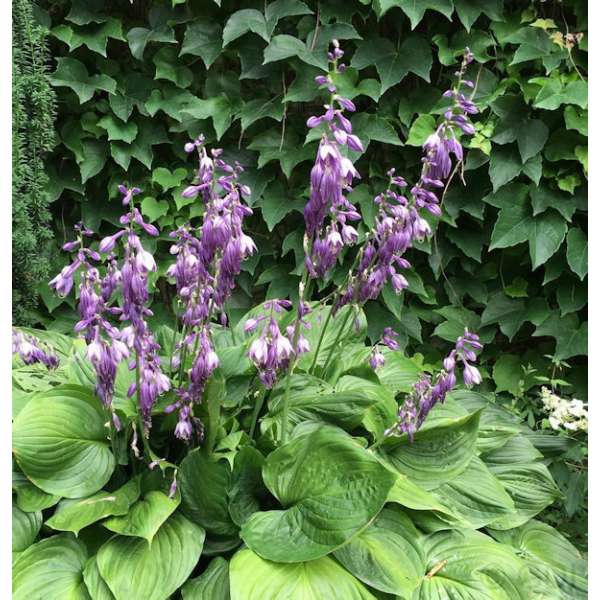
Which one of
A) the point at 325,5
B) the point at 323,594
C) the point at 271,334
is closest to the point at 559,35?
the point at 325,5

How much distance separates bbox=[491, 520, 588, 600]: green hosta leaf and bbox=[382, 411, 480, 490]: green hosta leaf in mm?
402

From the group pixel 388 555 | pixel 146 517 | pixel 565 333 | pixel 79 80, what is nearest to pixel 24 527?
pixel 146 517

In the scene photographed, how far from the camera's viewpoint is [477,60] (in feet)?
11.3

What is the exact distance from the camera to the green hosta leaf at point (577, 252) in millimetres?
3424

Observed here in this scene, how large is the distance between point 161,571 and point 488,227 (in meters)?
2.68

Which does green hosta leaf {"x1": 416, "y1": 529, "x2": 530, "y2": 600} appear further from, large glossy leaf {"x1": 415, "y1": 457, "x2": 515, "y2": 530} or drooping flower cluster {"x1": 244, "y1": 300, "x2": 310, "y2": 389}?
drooping flower cluster {"x1": 244, "y1": 300, "x2": 310, "y2": 389}

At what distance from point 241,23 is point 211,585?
281cm

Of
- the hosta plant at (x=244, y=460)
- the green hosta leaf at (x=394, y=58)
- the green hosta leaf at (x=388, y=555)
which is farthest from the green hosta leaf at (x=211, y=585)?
the green hosta leaf at (x=394, y=58)

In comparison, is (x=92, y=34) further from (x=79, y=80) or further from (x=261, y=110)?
(x=261, y=110)

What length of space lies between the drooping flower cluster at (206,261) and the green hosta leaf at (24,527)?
1.83 feet

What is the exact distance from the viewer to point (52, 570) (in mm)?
1898

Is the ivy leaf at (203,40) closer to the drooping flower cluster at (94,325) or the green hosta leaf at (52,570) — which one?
the drooping flower cluster at (94,325)

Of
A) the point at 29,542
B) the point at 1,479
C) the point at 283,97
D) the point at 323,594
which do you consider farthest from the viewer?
the point at 283,97
